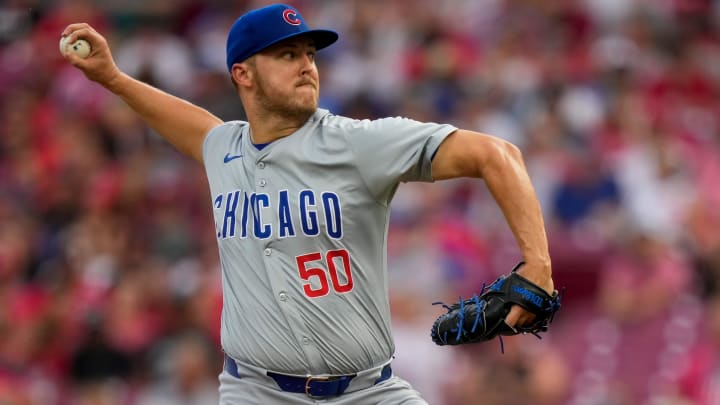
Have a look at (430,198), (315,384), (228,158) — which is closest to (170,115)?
(228,158)

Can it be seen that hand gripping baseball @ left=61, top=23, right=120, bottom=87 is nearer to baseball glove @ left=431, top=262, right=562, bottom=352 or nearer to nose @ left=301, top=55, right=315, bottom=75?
nose @ left=301, top=55, right=315, bottom=75

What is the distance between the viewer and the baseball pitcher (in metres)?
4.51

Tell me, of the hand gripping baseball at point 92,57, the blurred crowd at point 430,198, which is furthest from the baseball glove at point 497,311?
the blurred crowd at point 430,198

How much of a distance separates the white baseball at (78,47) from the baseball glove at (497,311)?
2012mm

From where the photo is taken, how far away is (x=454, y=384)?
8.41 meters

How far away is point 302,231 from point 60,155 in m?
7.29

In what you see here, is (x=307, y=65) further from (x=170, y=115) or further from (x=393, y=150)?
(x=170, y=115)

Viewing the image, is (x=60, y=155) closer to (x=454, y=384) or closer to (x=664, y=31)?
(x=454, y=384)

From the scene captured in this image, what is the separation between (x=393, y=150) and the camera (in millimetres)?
4418

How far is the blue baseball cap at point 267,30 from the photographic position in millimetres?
4703

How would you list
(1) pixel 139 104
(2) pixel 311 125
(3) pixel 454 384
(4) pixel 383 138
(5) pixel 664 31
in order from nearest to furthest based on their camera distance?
(4) pixel 383 138, (2) pixel 311 125, (1) pixel 139 104, (3) pixel 454 384, (5) pixel 664 31

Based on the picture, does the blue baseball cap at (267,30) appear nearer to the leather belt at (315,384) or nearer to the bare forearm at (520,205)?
the bare forearm at (520,205)

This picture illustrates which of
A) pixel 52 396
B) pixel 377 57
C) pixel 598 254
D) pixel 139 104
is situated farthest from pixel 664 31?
pixel 139 104

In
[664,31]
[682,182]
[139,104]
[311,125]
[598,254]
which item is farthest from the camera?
[664,31]
